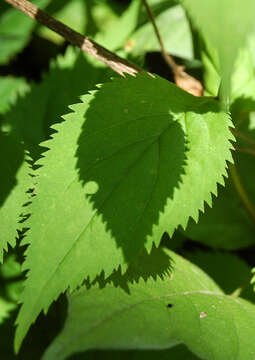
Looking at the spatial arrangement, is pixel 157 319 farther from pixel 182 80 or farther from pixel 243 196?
pixel 182 80

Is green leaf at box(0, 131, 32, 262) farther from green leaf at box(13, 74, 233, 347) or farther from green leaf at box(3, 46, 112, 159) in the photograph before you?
green leaf at box(3, 46, 112, 159)

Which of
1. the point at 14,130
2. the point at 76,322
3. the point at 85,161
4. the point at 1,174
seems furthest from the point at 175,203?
the point at 14,130

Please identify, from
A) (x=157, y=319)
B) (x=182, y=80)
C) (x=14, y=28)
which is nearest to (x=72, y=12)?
(x=14, y=28)


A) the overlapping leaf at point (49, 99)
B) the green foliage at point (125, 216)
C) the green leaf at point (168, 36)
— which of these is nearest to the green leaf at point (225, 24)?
the green foliage at point (125, 216)

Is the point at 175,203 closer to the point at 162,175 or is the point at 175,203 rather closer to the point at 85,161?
the point at 162,175

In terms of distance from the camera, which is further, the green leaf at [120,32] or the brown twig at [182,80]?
the green leaf at [120,32]

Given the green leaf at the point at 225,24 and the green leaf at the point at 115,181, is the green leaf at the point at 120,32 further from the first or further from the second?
the green leaf at the point at 225,24

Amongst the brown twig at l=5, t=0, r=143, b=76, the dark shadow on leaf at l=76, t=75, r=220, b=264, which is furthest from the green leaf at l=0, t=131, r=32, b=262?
the brown twig at l=5, t=0, r=143, b=76
